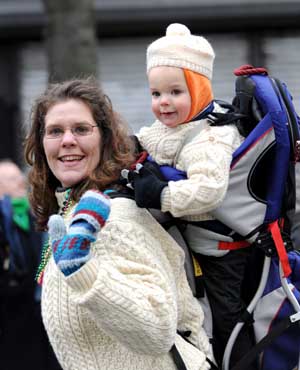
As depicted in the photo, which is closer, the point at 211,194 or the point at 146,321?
the point at 146,321

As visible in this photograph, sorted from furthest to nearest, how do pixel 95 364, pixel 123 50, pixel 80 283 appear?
pixel 123 50
pixel 95 364
pixel 80 283

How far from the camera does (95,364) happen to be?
113 inches

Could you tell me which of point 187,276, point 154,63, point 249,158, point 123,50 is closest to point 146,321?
point 187,276

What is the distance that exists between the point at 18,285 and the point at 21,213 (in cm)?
52

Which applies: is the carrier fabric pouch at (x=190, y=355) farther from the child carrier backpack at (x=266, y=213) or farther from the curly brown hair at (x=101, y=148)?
the curly brown hair at (x=101, y=148)

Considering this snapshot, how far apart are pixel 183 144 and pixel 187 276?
44 cm

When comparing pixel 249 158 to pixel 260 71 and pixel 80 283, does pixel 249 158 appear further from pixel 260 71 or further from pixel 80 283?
pixel 80 283

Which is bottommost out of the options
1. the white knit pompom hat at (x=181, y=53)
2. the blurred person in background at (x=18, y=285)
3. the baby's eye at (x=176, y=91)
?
the blurred person in background at (x=18, y=285)

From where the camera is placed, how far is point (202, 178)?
119 inches

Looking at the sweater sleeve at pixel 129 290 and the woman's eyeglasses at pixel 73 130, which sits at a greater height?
the woman's eyeglasses at pixel 73 130

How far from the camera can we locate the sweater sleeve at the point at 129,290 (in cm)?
265

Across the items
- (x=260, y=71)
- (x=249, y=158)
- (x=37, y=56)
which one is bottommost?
(x=37, y=56)

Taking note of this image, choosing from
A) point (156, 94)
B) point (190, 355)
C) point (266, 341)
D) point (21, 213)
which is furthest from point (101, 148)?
point (21, 213)

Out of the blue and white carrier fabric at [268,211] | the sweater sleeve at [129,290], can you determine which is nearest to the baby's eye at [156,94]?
the blue and white carrier fabric at [268,211]
